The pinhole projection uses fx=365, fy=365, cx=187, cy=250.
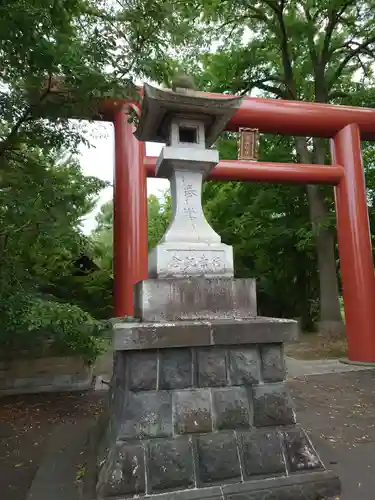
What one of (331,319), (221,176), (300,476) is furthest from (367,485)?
(331,319)

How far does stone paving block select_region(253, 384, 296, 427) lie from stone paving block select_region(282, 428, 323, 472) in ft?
0.29

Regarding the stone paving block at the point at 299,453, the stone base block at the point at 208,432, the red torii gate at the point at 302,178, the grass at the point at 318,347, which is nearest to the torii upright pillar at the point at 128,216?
the red torii gate at the point at 302,178

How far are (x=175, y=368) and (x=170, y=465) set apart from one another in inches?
23.3

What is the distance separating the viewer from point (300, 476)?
246 cm

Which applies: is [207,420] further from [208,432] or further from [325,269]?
[325,269]

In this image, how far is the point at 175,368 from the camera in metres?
2.54

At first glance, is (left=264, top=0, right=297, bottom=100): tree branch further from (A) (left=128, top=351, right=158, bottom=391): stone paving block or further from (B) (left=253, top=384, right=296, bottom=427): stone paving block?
(A) (left=128, top=351, right=158, bottom=391): stone paving block

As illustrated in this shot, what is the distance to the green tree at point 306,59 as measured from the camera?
10305 mm

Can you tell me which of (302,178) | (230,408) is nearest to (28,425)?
(230,408)

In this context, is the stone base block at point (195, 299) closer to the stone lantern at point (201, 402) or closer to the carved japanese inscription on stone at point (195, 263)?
the stone lantern at point (201, 402)

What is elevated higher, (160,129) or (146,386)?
(160,129)

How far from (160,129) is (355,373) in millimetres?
5569

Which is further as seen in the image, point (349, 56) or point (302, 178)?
point (349, 56)

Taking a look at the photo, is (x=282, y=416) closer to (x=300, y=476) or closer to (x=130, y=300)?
(x=300, y=476)
